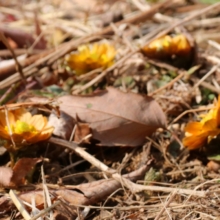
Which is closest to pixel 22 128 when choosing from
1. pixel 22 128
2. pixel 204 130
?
pixel 22 128

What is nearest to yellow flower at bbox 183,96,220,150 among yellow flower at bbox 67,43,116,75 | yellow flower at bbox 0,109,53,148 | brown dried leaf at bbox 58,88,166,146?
brown dried leaf at bbox 58,88,166,146

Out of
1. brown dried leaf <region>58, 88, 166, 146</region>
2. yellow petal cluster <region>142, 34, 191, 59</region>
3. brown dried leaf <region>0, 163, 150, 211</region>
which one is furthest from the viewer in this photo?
yellow petal cluster <region>142, 34, 191, 59</region>

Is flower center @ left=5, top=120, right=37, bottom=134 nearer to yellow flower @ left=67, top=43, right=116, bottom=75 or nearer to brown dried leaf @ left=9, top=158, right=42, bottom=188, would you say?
brown dried leaf @ left=9, top=158, right=42, bottom=188

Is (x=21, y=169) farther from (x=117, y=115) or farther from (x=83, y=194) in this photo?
(x=117, y=115)

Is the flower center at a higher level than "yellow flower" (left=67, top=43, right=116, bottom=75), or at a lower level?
higher

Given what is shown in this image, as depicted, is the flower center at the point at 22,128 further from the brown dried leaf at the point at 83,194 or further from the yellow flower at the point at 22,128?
the brown dried leaf at the point at 83,194

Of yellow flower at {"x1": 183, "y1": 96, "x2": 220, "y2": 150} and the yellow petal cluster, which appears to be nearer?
yellow flower at {"x1": 183, "y1": 96, "x2": 220, "y2": 150}

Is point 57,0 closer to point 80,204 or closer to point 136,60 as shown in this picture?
point 136,60
